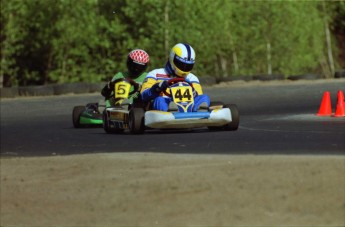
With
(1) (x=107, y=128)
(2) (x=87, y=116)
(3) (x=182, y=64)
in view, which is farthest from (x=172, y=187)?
(2) (x=87, y=116)

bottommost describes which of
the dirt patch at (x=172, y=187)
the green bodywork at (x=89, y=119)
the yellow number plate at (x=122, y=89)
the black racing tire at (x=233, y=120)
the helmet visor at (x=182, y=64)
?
the dirt patch at (x=172, y=187)

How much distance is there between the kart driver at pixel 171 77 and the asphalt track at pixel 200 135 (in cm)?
72

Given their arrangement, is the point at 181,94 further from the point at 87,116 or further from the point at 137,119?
the point at 87,116

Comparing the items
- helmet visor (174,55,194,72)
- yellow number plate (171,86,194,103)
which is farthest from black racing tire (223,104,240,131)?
helmet visor (174,55,194,72)

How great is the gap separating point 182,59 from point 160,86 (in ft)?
1.57

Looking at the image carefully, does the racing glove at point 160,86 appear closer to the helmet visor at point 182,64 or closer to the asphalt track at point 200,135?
the helmet visor at point 182,64

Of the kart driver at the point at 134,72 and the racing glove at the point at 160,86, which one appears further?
the kart driver at the point at 134,72

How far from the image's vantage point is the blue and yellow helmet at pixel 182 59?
1730 centimetres

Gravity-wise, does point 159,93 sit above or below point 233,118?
above

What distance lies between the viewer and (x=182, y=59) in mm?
17297

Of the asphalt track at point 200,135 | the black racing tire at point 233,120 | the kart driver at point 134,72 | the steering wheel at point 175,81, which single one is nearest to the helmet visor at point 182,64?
the steering wheel at point 175,81

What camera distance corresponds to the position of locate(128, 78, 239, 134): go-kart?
16844 millimetres

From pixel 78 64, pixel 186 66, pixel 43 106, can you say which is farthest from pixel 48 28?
pixel 186 66

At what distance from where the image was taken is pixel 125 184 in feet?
66.3
